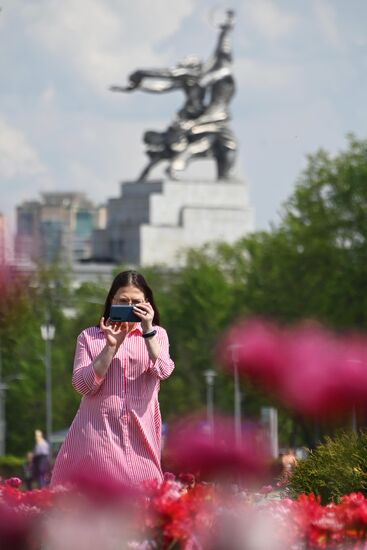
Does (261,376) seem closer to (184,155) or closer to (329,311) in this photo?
(329,311)

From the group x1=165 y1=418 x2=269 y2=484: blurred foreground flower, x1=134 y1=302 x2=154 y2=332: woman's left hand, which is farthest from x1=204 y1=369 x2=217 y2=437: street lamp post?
x1=165 y1=418 x2=269 y2=484: blurred foreground flower

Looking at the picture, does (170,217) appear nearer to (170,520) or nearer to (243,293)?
(243,293)

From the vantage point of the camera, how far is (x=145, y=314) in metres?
9.37

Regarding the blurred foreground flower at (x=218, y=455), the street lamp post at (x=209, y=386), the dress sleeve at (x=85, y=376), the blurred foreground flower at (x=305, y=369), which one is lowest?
the street lamp post at (x=209, y=386)

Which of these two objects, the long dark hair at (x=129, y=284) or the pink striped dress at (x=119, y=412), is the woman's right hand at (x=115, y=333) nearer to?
the pink striped dress at (x=119, y=412)

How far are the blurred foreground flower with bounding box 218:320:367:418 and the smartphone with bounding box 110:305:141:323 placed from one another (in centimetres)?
189

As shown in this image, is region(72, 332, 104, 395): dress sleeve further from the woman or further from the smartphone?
the smartphone

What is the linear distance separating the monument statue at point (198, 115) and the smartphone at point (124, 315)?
406 feet

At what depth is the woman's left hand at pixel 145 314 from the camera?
368 inches

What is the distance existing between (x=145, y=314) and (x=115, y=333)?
5.7 inches

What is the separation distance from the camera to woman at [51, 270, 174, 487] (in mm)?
9562

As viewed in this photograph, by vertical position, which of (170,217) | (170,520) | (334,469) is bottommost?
(334,469)

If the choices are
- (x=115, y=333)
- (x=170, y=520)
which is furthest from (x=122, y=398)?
(x=170, y=520)

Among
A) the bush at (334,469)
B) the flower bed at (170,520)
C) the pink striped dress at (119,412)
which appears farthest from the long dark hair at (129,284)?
the flower bed at (170,520)
